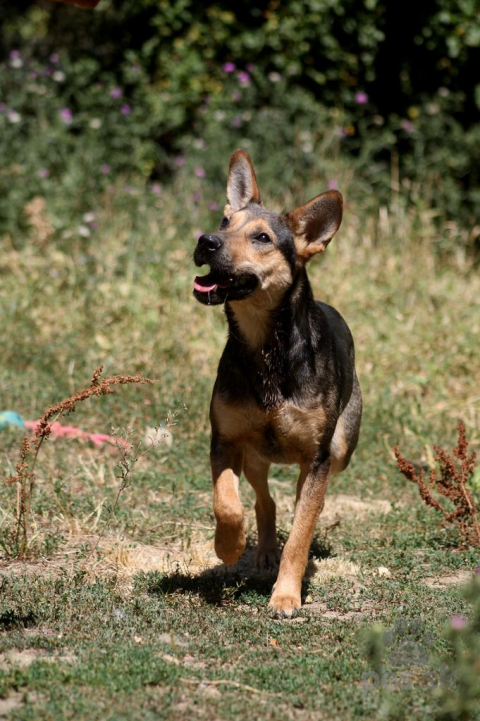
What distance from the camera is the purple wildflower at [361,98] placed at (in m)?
12.4

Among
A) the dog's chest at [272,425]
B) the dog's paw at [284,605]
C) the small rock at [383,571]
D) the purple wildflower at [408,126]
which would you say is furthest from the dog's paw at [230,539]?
the purple wildflower at [408,126]

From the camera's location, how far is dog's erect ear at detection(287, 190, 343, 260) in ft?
17.2

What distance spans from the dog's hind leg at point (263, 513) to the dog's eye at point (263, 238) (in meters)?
1.22

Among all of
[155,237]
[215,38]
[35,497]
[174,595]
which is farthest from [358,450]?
[215,38]

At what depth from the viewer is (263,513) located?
5617mm

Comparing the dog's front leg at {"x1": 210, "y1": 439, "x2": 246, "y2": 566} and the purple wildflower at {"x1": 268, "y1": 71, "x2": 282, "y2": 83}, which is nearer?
the dog's front leg at {"x1": 210, "y1": 439, "x2": 246, "y2": 566}

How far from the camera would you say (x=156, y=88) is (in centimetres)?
1291

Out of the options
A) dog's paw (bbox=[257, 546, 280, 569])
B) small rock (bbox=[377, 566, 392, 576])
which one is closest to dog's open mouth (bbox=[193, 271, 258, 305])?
dog's paw (bbox=[257, 546, 280, 569])

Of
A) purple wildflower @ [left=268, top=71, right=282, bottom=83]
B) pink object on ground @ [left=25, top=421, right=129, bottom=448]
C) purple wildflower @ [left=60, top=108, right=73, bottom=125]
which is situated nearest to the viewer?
pink object on ground @ [left=25, top=421, right=129, bottom=448]

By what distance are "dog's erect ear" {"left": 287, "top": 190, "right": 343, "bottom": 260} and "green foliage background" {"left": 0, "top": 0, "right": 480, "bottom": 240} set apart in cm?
626

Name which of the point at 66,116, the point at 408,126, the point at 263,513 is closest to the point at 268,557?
the point at 263,513

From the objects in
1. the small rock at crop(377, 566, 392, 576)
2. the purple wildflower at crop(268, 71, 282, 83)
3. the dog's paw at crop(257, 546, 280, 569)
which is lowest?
the dog's paw at crop(257, 546, 280, 569)

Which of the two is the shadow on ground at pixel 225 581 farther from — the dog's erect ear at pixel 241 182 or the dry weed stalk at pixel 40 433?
the dog's erect ear at pixel 241 182

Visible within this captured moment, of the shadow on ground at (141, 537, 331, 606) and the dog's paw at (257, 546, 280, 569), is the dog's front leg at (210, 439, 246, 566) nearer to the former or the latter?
the shadow on ground at (141, 537, 331, 606)
